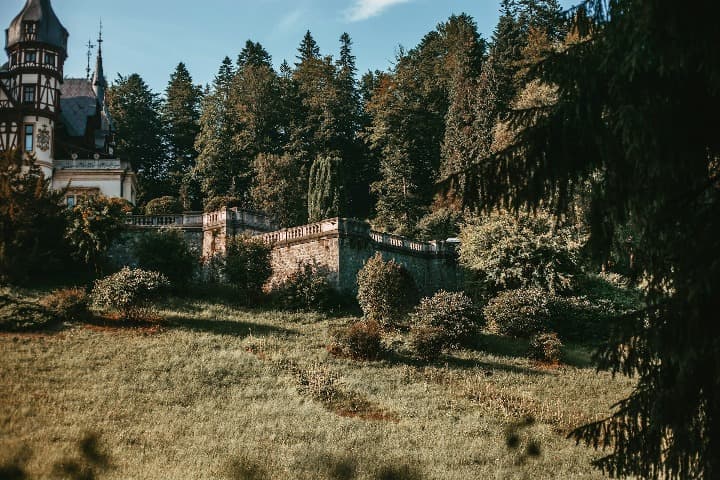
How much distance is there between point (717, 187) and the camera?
680 centimetres

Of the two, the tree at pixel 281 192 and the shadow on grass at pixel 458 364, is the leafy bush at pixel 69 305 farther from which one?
the tree at pixel 281 192

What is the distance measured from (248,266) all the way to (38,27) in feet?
85.4

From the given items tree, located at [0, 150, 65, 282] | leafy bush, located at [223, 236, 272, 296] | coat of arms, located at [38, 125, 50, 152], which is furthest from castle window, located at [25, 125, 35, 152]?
leafy bush, located at [223, 236, 272, 296]

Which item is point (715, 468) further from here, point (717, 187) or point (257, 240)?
point (257, 240)

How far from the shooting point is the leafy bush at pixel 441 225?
52.0 m

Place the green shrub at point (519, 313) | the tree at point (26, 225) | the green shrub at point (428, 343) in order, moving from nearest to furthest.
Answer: the green shrub at point (428, 343) → the green shrub at point (519, 313) → the tree at point (26, 225)

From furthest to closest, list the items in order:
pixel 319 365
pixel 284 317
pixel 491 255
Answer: pixel 491 255
pixel 284 317
pixel 319 365

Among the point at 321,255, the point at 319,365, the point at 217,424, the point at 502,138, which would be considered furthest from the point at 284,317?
the point at 502,138

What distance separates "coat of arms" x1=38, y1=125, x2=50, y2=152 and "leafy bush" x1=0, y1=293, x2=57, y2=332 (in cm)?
2056

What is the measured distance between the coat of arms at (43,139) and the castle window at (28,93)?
198 centimetres

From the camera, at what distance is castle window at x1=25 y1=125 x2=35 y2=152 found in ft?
169

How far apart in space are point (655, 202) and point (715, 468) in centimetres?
228

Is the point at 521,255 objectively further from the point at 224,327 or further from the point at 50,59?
the point at 50,59

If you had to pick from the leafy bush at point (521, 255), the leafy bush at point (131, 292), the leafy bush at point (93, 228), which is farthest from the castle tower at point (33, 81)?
the leafy bush at point (521, 255)
